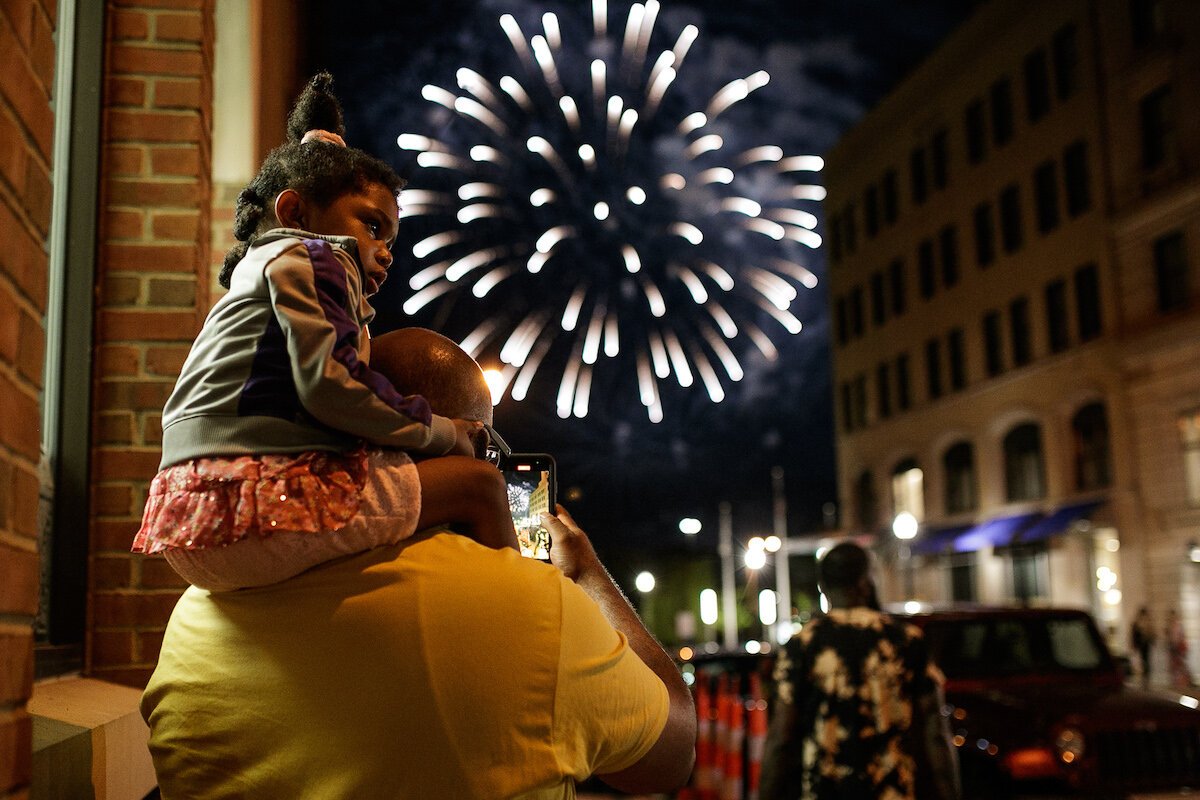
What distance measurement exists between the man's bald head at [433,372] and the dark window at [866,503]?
130ft

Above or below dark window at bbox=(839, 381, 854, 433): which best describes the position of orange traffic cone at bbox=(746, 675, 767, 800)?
below

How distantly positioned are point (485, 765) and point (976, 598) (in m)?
34.1

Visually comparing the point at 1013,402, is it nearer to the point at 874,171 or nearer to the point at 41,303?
the point at 874,171

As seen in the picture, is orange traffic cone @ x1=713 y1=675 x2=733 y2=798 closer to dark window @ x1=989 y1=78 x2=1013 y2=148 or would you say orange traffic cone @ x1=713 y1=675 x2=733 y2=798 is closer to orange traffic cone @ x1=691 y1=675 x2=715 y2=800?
orange traffic cone @ x1=691 y1=675 x2=715 y2=800

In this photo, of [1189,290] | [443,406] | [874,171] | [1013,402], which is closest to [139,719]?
[443,406]

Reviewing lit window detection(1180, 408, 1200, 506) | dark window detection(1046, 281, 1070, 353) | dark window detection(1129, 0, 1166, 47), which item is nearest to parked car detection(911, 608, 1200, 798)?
lit window detection(1180, 408, 1200, 506)

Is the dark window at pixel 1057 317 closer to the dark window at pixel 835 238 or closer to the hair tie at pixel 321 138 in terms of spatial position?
the dark window at pixel 835 238

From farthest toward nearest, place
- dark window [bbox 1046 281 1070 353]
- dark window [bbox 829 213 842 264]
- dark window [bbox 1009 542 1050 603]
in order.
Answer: dark window [bbox 829 213 842 264] → dark window [bbox 1046 281 1070 353] → dark window [bbox 1009 542 1050 603]

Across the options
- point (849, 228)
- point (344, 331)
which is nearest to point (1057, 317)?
point (849, 228)

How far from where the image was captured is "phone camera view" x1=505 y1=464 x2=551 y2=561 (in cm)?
220

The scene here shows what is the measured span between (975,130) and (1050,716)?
100.0 ft

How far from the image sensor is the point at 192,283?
3.14 m

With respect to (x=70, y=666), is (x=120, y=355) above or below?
above

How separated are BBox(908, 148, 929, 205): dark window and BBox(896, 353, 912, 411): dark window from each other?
16.5 feet
